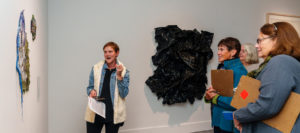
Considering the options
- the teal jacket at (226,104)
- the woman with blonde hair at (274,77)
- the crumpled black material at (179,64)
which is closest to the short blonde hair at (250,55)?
the teal jacket at (226,104)

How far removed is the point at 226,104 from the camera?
6.48ft

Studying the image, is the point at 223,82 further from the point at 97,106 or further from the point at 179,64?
the point at 179,64

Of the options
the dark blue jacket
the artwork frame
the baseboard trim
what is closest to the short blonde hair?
the dark blue jacket

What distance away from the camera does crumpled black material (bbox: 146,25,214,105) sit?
3.55 metres

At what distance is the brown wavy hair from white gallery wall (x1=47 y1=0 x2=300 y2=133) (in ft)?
7.51

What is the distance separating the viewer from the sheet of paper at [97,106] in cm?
223

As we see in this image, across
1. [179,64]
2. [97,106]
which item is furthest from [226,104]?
[179,64]

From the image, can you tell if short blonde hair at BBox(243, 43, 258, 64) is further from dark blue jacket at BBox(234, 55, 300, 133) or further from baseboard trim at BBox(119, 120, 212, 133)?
baseboard trim at BBox(119, 120, 212, 133)

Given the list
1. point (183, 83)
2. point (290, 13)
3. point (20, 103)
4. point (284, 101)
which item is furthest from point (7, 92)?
point (290, 13)

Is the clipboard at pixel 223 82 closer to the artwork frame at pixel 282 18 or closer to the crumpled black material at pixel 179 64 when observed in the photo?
the crumpled black material at pixel 179 64

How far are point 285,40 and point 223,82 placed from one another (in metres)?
0.74

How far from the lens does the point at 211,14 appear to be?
3963 mm

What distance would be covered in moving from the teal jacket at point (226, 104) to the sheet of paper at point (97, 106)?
41.3 inches

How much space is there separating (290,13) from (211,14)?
1949 mm
